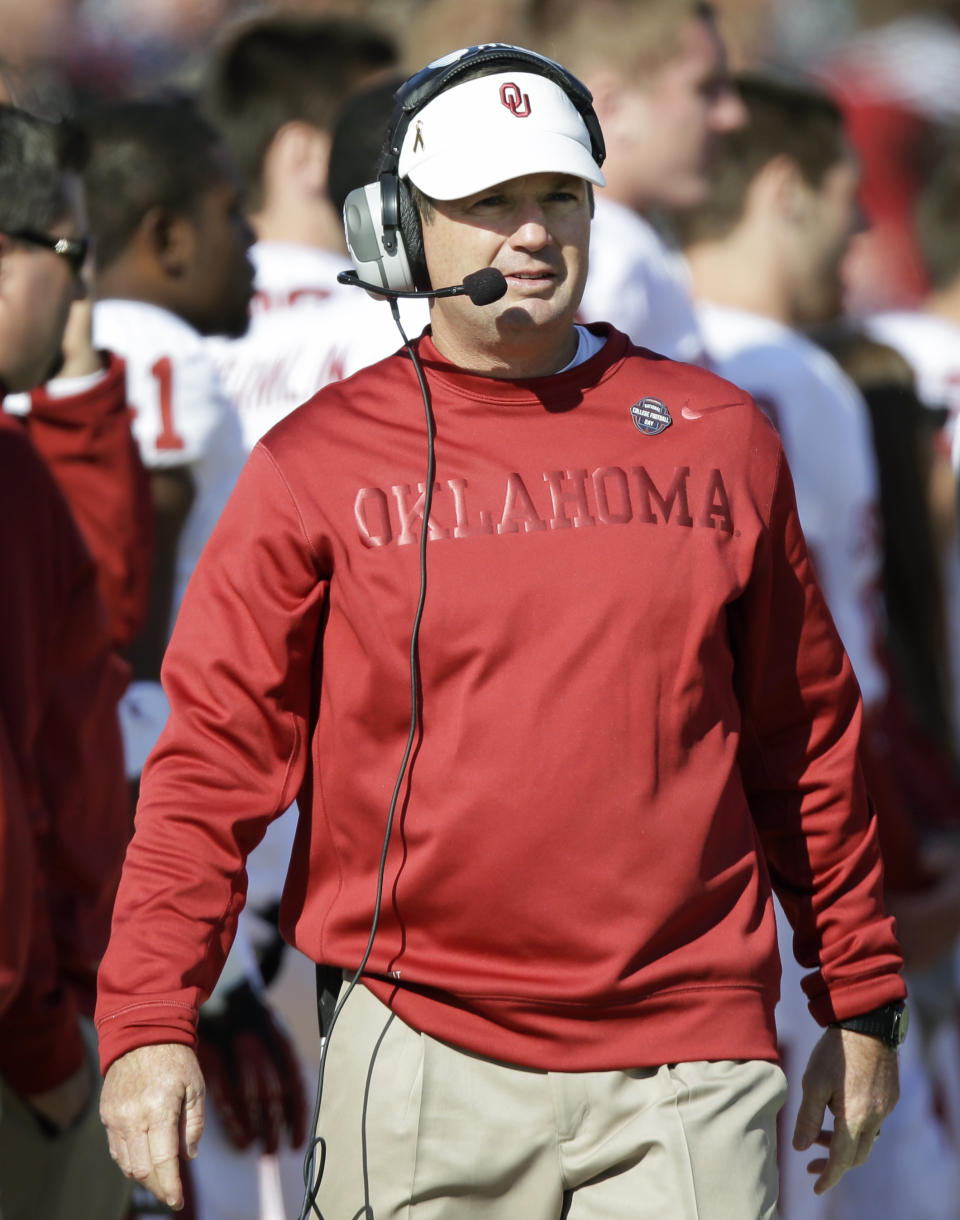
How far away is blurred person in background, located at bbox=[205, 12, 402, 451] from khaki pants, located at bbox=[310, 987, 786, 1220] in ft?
7.79

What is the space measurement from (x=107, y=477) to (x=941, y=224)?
140 inches

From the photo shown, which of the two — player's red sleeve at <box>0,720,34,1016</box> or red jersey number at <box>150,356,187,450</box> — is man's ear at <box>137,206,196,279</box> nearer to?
red jersey number at <box>150,356,187,450</box>

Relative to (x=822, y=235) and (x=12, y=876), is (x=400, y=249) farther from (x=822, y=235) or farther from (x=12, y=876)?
(x=822, y=235)

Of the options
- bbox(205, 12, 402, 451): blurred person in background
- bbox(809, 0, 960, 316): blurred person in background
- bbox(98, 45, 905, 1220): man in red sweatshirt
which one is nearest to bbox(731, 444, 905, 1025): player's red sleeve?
bbox(98, 45, 905, 1220): man in red sweatshirt

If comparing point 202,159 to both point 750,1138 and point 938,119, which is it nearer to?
point 750,1138

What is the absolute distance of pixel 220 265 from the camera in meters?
4.70

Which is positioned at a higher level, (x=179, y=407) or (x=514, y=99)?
(x=514, y=99)

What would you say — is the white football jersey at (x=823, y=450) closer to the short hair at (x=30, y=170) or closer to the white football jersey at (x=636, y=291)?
the white football jersey at (x=636, y=291)

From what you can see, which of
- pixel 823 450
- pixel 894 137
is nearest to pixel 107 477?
pixel 823 450

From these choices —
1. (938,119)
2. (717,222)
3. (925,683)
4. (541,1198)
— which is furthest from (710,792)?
(938,119)

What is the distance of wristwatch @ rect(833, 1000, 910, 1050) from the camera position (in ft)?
8.50

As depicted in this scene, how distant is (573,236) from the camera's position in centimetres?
257

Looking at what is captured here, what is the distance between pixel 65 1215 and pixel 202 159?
243 cm

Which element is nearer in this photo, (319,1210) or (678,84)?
(319,1210)
